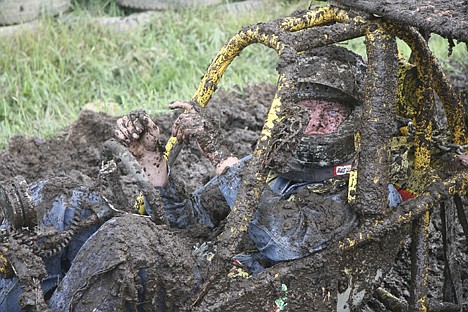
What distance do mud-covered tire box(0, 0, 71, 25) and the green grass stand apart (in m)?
0.15

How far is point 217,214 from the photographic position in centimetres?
336

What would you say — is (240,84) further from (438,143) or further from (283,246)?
(283,246)

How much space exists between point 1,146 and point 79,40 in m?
1.75

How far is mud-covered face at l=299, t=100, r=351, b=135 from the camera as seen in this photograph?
10.0ft

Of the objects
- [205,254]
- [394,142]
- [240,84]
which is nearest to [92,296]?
[205,254]

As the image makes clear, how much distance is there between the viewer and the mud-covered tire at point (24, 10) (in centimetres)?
727

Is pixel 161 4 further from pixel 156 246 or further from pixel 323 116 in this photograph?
pixel 156 246

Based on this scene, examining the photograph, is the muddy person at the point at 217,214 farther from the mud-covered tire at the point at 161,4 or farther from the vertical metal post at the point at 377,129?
the mud-covered tire at the point at 161,4

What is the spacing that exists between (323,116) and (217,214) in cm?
65

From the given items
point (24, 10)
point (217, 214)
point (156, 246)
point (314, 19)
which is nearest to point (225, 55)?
point (314, 19)

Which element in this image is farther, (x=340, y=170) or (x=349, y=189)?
(x=340, y=170)

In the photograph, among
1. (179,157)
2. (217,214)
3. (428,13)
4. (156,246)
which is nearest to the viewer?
(156,246)

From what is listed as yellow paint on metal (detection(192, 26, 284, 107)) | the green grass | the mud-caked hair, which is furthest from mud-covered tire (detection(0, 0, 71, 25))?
the mud-caked hair

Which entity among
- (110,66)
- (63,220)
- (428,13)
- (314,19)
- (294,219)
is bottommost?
(110,66)
